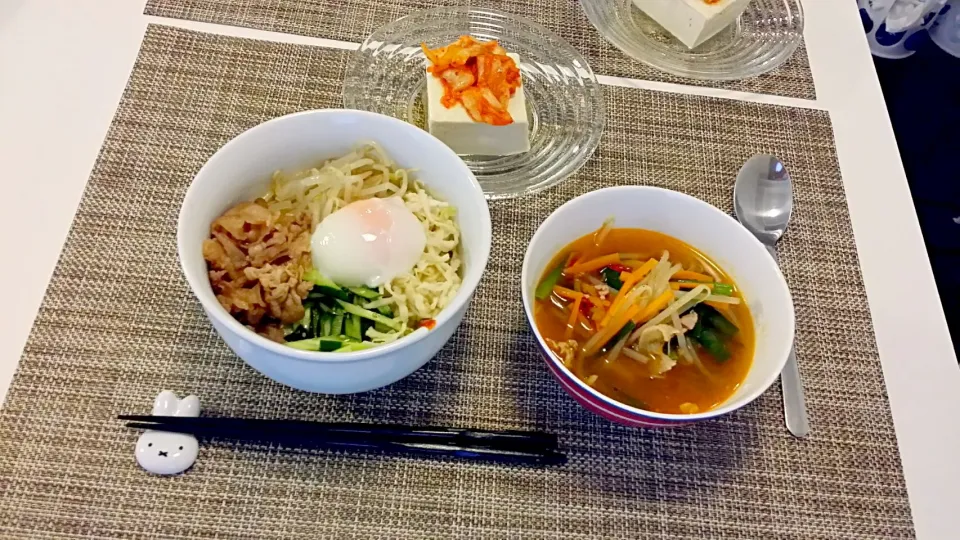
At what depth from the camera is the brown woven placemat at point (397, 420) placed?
3.16 ft

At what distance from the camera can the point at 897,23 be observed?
206cm

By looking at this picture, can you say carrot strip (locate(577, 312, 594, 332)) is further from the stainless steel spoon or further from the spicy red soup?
the stainless steel spoon

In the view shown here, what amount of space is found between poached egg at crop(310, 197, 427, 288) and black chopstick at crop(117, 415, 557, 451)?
0.21 meters

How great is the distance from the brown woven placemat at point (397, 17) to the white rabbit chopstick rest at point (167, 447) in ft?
2.79

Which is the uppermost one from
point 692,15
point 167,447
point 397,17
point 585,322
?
→ point 692,15

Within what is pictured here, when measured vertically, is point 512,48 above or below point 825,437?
above

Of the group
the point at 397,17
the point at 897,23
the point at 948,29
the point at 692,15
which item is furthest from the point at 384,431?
the point at 948,29

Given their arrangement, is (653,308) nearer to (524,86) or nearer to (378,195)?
(378,195)

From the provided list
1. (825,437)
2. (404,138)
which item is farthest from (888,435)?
(404,138)

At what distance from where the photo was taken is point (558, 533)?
3.22 feet

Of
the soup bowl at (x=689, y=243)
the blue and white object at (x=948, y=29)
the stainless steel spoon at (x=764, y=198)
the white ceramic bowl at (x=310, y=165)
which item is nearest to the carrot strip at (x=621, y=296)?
the soup bowl at (x=689, y=243)

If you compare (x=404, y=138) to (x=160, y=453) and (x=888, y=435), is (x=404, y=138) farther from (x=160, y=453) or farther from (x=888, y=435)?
(x=888, y=435)

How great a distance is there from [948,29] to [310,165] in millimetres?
2143

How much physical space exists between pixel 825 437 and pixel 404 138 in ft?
2.67
